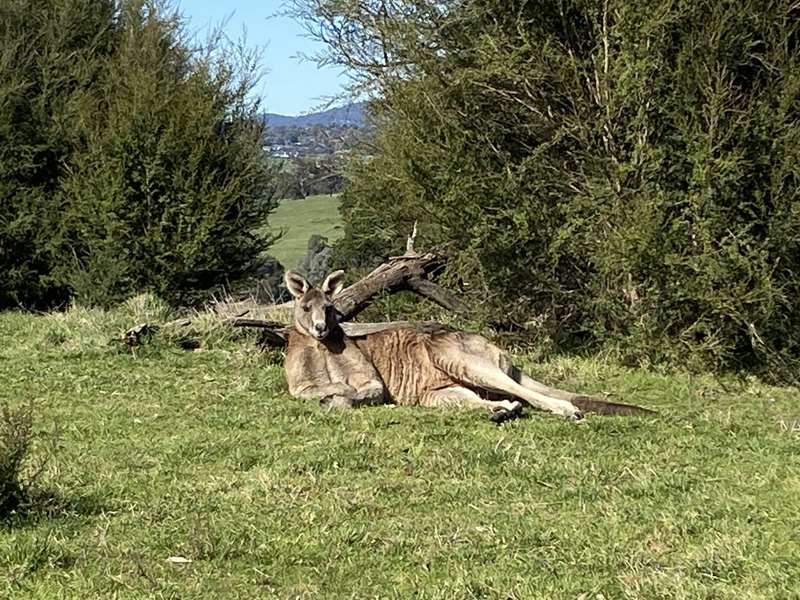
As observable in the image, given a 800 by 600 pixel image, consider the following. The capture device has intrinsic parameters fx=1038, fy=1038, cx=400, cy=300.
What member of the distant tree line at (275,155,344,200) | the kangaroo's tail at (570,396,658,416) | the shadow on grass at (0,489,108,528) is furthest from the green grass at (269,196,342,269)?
the shadow on grass at (0,489,108,528)

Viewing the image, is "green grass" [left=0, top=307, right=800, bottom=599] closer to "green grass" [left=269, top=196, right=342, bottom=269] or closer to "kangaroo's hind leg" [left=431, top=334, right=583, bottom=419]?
"kangaroo's hind leg" [left=431, top=334, right=583, bottom=419]

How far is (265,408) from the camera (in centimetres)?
848

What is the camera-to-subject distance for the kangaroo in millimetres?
8672

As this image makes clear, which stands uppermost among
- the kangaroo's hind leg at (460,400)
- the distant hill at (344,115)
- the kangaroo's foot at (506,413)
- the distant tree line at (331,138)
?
the distant hill at (344,115)

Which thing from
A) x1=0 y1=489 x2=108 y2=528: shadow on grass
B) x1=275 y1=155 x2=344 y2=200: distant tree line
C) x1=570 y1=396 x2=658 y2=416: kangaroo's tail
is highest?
x1=275 y1=155 x2=344 y2=200: distant tree line

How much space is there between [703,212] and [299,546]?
6475 mm

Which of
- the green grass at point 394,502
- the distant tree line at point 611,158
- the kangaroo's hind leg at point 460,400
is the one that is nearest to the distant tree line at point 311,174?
the distant tree line at point 611,158

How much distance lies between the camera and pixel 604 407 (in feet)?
27.4

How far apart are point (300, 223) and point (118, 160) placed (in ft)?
85.9

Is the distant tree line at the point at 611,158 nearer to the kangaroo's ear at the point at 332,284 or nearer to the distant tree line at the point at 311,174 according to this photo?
the kangaroo's ear at the point at 332,284

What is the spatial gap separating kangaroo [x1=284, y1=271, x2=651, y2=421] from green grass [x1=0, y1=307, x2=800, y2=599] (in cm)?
36

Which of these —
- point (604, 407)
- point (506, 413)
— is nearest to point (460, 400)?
point (506, 413)

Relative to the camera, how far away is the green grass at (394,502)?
4.44 meters

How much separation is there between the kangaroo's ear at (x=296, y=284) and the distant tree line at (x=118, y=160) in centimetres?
700
